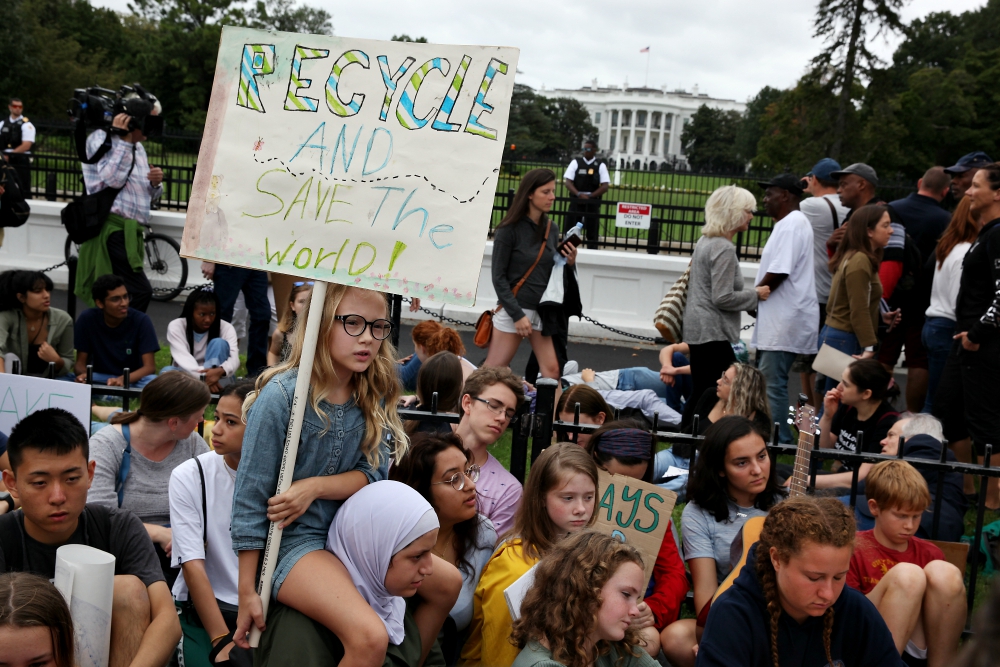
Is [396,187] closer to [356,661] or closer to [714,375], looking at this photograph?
[356,661]

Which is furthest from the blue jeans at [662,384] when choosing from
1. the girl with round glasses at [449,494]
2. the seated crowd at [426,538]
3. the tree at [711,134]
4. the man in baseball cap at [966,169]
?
the tree at [711,134]

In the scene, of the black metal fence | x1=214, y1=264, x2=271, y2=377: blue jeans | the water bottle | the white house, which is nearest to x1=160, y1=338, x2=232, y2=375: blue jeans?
x1=214, y1=264, x2=271, y2=377: blue jeans

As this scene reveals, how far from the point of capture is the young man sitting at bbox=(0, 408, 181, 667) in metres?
2.92

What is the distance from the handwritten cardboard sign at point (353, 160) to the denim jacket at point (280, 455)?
40 cm

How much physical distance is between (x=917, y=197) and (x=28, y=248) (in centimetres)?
1143

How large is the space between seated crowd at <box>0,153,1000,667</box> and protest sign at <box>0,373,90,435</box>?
8.3 inches

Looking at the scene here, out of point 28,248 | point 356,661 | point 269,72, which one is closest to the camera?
point 356,661

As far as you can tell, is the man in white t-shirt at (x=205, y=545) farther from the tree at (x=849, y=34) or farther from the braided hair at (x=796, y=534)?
the tree at (x=849, y=34)

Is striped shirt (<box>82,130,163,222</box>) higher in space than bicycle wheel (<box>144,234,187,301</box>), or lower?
higher

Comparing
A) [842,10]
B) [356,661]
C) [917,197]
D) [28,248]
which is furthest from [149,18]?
[356,661]

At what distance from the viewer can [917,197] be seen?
310 inches

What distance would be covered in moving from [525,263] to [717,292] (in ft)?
4.85

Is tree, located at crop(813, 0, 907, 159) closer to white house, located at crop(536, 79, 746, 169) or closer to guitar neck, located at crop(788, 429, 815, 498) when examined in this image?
guitar neck, located at crop(788, 429, 815, 498)

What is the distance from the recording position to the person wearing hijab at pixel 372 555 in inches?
101
